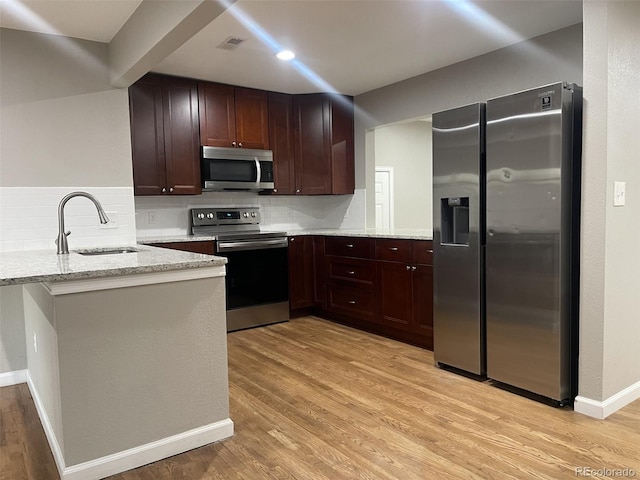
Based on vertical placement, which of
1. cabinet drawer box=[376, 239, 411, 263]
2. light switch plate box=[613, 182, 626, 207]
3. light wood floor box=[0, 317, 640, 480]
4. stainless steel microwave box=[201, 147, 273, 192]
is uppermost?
stainless steel microwave box=[201, 147, 273, 192]

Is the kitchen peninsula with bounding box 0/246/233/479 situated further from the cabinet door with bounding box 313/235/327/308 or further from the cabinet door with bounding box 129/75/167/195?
the cabinet door with bounding box 313/235/327/308

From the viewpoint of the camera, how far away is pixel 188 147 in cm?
431

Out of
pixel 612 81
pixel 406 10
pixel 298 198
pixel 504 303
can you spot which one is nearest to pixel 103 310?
pixel 504 303

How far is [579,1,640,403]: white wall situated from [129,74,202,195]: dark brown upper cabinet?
3173 millimetres

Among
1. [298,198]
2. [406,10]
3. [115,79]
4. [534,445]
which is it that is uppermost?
[406,10]

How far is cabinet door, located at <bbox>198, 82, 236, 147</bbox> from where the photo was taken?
438 centimetres

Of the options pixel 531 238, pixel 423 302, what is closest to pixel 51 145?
pixel 423 302

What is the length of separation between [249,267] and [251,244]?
0.21 m

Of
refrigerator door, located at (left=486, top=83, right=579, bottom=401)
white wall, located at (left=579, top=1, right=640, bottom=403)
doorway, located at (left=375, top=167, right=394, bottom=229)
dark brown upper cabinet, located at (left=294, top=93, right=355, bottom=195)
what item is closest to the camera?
white wall, located at (left=579, top=1, right=640, bottom=403)

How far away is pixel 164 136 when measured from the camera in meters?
4.17

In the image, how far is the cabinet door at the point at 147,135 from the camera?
4.02 metres

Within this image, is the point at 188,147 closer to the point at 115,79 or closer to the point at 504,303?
the point at 115,79

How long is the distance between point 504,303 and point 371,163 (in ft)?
8.90

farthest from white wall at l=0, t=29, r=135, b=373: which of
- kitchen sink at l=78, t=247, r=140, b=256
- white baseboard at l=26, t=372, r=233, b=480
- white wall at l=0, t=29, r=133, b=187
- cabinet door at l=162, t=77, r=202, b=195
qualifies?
white baseboard at l=26, t=372, r=233, b=480
